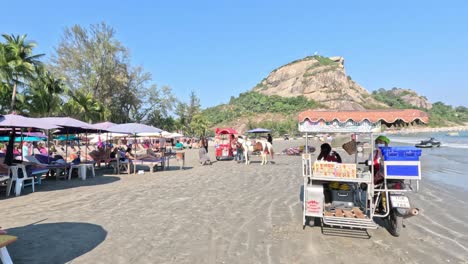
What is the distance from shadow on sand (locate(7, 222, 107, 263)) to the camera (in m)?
4.59

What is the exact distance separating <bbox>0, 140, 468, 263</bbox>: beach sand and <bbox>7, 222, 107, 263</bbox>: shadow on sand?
14 millimetres

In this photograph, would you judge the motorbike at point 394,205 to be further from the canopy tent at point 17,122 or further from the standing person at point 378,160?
the canopy tent at point 17,122

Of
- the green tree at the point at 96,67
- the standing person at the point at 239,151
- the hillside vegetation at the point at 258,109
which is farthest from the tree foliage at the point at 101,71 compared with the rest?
the hillside vegetation at the point at 258,109

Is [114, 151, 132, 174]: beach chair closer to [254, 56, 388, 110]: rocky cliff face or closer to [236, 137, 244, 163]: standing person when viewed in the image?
[236, 137, 244, 163]: standing person

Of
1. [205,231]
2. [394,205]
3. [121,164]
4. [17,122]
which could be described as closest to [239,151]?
[121,164]

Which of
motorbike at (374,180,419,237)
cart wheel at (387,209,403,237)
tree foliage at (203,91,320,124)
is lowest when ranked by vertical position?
cart wheel at (387,209,403,237)

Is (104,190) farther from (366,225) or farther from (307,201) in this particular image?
(366,225)

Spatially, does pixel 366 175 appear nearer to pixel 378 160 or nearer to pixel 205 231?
pixel 378 160

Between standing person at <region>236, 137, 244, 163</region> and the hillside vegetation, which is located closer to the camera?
standing person at <region>236, 137, 244, 163</region>

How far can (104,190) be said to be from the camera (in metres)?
10.2

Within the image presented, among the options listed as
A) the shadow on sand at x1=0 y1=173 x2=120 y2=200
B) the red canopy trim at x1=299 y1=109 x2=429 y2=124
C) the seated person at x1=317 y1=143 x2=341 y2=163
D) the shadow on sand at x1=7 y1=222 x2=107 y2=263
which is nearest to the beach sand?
the shadow on sand at x1=7 y1=222 x2=107 y2=263

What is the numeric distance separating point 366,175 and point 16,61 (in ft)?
103

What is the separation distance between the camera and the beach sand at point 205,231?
15.3ft

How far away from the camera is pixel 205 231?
5.82m
